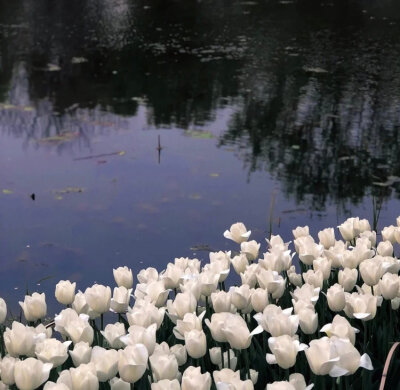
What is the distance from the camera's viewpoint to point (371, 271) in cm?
252

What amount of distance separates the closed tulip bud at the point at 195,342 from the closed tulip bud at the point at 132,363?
175 millimetres

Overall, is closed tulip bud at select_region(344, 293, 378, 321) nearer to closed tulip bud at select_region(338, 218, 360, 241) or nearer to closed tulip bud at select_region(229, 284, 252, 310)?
closed tulip bud at select_region(229, 284, 252, 310)

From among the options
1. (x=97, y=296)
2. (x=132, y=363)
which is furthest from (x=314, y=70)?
(x=132, y=363)

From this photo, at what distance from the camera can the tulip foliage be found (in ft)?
6.28

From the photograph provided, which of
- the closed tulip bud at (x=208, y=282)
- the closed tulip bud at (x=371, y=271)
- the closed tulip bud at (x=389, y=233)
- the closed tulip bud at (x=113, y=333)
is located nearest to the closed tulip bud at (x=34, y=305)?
the closed tulip bud at (x=113, y=333)

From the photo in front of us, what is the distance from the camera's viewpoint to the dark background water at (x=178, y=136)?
479 centimetres

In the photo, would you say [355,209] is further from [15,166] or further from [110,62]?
[110,62]

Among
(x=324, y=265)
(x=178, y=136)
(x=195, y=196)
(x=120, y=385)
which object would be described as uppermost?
(x=324, y=265)

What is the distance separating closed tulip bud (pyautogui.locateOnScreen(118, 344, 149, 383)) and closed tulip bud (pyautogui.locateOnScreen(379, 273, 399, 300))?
86 centimetres

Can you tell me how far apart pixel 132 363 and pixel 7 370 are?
1.11ft

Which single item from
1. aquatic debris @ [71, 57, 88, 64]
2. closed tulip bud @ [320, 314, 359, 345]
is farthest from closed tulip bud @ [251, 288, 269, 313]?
aquatic debris @ [71, 57, 88, 64]

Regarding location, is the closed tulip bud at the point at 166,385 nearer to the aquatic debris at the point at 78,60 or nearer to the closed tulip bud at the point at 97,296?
the closed tulip bud at the point at 97,296

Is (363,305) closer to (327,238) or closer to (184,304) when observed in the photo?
(184,304)

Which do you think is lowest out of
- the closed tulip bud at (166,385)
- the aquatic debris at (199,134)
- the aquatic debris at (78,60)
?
the aquatic debris at (199,134)
